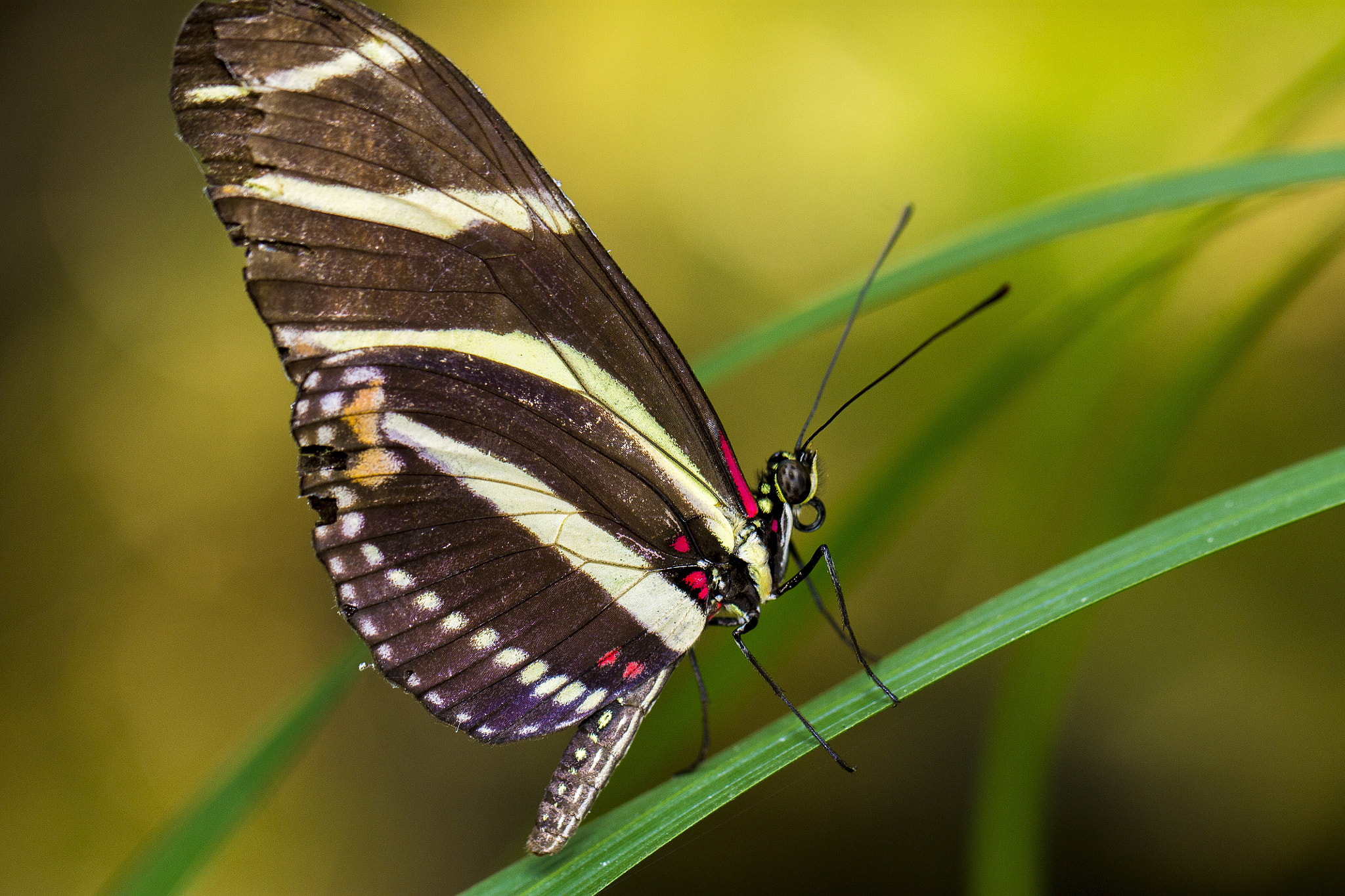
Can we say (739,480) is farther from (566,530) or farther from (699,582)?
(566,530)

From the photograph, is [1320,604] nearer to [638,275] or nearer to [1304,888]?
[1304,888]

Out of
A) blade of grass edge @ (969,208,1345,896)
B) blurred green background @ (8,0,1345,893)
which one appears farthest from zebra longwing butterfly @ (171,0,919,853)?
blurred green background @ (8,0,1345,893)

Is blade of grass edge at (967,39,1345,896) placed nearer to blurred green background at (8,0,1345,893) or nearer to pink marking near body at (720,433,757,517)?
pink marking near body at (720,433,757,517)

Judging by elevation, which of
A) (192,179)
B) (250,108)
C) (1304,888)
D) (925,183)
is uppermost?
(192,179)

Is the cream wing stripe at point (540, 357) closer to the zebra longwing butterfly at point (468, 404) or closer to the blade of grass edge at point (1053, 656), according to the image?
the zebra longwing butterfly at point (468, 404)

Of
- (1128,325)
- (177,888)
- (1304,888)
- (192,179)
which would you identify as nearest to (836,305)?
(1128,325)

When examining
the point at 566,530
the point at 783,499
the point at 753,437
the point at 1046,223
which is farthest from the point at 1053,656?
the point at 753,437

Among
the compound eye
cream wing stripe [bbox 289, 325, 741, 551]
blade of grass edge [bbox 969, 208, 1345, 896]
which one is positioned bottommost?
blade of grass edge [bbox 969, 208, 1345, 896]
